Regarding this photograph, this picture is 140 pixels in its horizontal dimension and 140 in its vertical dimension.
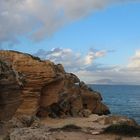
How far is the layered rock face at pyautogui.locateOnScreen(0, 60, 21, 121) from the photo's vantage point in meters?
22.9

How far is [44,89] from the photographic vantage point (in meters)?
38.6

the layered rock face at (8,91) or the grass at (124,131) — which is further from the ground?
the layered rock face at (8,91)

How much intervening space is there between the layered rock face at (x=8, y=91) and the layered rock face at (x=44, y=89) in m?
7.47

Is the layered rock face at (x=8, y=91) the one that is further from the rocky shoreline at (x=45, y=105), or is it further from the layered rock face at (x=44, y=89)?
the layered rock face at (x=44, y=89)

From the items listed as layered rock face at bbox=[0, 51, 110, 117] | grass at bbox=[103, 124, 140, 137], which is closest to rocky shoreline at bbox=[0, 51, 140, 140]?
layered rock face at bbox=[0, 51, 110, 117]

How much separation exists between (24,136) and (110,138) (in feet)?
15.2

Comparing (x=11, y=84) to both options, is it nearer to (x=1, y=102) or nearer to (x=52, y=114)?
(x=1, y=102)

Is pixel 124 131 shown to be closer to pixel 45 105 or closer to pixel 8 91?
pixel 8 91

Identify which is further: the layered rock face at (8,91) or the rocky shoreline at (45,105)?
the layered rock face at (8,91)

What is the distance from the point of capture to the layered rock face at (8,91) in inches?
903

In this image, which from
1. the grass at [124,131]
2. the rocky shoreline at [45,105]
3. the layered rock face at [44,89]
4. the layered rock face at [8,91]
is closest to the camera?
the rocky shoreline at [45,105]

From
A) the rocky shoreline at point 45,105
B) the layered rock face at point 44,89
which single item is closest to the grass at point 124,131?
the rocky shoreline at point 45,105

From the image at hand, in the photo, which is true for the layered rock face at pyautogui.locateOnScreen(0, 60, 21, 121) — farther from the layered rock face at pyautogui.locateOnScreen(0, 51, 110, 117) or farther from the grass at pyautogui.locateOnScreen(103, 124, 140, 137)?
the layered rock face at pyautogui.locateOnScreen(0, 51, 110, 117)

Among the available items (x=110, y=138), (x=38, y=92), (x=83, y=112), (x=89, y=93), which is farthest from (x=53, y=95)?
(x=110, y=138)
